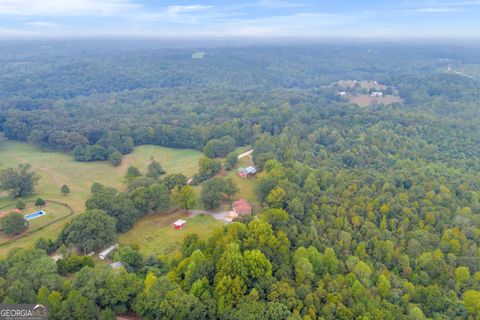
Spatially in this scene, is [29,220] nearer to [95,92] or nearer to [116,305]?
[116,305]

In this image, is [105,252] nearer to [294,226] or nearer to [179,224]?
[179,224]

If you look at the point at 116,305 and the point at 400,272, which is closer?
the point at 116,305

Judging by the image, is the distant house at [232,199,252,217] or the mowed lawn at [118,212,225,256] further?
the distant house at [232,199,252,217]

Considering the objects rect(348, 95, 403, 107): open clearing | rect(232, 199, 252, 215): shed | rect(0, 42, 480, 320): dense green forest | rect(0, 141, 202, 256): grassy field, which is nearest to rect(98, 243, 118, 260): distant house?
rect(0, 42, 480, 320): dense green forest

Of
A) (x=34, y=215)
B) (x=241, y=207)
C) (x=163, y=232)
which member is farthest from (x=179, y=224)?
(x=34, y=215)

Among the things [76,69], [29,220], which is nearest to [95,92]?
[76,69]

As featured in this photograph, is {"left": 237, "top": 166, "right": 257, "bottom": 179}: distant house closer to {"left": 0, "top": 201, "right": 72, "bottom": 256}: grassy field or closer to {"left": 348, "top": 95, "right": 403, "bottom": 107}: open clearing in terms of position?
{"left": 0, "top": 201, "right": 72, "bottom": 256}: grassy field

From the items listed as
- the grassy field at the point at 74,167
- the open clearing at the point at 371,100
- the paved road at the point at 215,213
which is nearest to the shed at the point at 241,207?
the paved road at the point at 215,213
